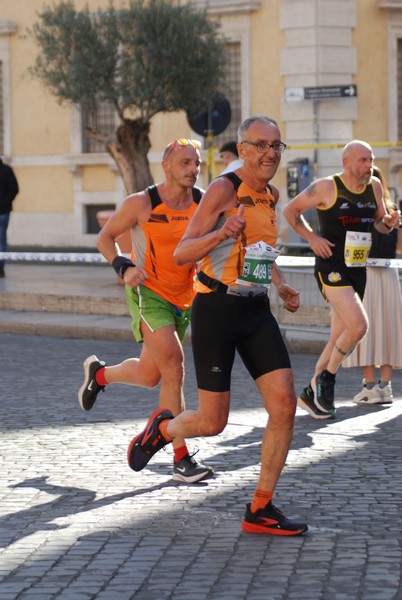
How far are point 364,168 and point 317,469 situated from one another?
2555 millimetres

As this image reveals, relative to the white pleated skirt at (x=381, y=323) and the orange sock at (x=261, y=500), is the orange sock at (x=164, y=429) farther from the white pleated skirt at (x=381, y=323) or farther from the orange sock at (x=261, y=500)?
the white pleated skirt at (x=381, y=323)

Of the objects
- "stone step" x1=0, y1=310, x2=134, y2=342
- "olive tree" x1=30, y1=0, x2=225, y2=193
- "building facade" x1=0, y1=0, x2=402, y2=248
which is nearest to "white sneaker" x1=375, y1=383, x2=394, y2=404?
"stone step" x1=0, y1=310, x2=134, y2=342

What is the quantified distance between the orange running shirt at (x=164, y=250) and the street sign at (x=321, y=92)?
18.8 metres

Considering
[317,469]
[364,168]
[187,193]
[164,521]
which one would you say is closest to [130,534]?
[164,521]

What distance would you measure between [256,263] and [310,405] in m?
3.40

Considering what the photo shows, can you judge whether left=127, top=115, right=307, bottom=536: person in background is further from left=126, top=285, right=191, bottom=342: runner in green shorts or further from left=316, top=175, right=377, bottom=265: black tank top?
left=316, top=175, right=377, bottom=265: black tank top

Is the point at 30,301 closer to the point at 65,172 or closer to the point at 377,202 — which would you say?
the point at 377,202

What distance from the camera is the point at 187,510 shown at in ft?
23.4

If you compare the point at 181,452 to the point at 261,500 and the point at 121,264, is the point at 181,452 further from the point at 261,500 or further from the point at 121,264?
the point at 261,500

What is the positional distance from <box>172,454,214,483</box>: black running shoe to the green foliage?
16242mm

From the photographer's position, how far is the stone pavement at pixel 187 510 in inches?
228

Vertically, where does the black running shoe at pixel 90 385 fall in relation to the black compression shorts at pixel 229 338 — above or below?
below

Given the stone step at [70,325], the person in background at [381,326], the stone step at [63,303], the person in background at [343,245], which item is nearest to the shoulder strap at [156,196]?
the person in background at [343,245]

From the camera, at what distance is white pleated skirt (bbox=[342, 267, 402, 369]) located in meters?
11.1
